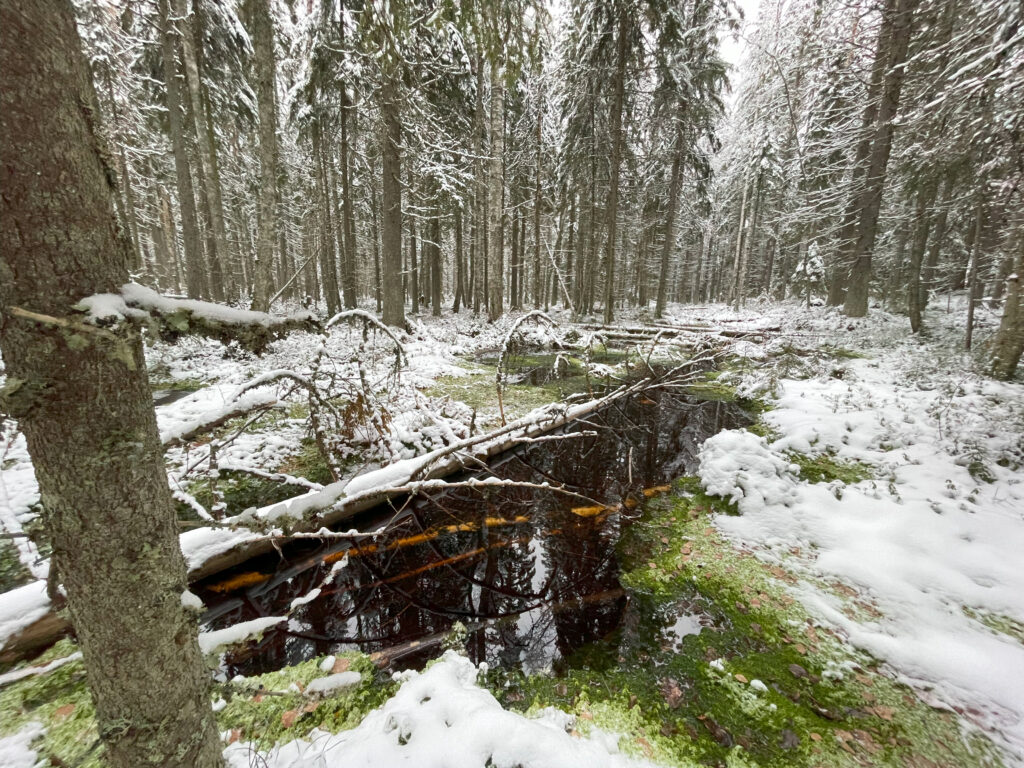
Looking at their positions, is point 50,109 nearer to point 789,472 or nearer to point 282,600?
point 282,600

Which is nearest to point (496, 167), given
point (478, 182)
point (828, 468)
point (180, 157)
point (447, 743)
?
point (478, 182)

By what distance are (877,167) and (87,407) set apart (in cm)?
1606

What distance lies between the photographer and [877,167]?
10703mm

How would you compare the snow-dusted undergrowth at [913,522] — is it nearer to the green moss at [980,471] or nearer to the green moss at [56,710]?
the green moss at [980,471]

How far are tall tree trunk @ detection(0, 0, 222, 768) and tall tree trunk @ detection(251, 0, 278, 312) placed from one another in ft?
23.4

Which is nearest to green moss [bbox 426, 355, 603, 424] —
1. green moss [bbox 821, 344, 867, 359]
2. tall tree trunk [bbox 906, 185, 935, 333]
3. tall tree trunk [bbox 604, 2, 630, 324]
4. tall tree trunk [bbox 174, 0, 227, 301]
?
tall tree trunk [bbox 604, 2, 630, 324]

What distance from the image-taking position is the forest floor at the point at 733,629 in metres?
2.04

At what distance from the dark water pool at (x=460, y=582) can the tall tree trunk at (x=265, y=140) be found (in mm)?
5313

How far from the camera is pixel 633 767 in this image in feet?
6.33

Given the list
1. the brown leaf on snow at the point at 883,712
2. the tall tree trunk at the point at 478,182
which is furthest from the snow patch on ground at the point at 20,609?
the tall tree trunk at the point at 478,182

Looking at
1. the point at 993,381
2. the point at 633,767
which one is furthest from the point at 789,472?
the point at 993,381

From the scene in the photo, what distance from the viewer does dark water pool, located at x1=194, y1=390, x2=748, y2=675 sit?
299cm

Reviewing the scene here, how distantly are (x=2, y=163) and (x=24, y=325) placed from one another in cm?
35

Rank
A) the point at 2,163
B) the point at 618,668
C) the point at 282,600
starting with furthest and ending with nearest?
the point at 282,600 < the point at 618,668 < the point at 2,163
